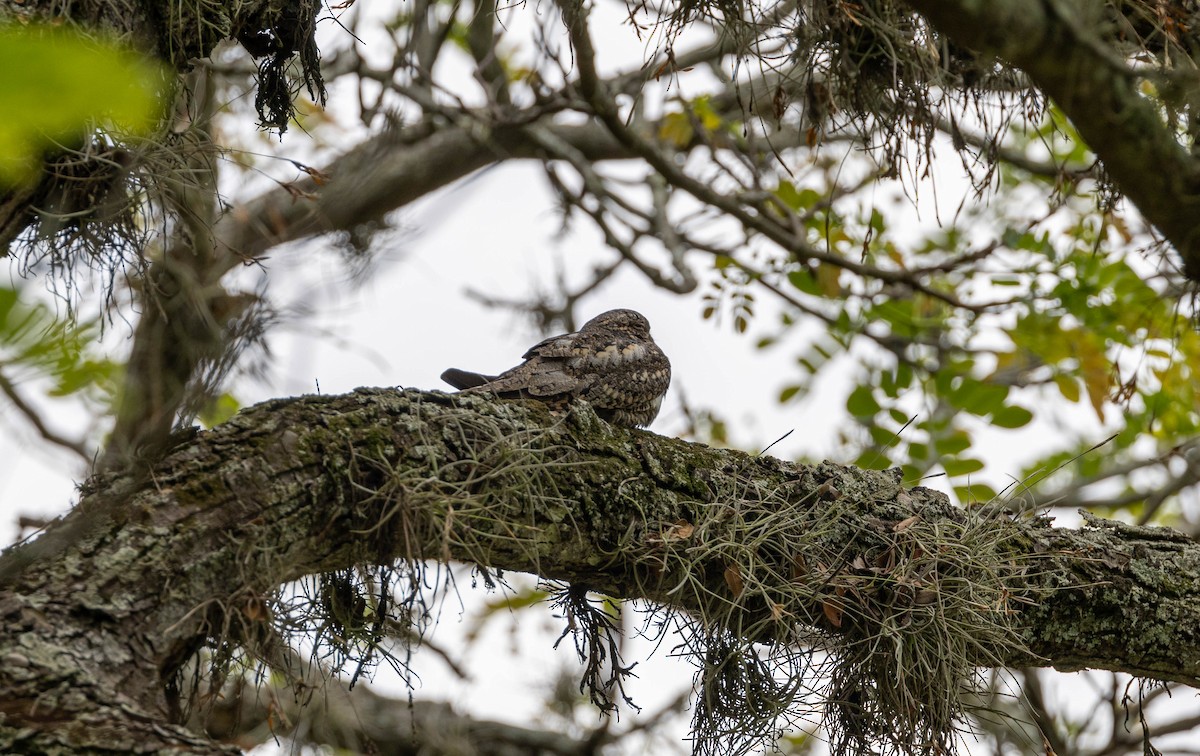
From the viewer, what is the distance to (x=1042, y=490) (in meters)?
7.00

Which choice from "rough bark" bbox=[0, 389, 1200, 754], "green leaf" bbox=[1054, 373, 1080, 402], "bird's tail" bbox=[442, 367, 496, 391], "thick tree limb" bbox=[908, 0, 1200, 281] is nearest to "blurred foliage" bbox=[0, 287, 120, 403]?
"rough bark" bbox=[0, 389, 1200, 754]

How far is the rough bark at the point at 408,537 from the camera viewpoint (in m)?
1.77

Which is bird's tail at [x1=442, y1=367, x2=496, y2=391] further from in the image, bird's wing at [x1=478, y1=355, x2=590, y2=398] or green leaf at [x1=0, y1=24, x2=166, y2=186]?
green leaf at [x1=0, y1=24, x2=166, y2=186]

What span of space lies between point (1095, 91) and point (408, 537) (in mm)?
1532

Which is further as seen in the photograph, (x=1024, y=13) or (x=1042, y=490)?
(x=1042, y=490)

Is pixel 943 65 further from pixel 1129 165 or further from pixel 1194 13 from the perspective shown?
pixel 1129 165

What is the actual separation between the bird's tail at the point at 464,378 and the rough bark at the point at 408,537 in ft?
1.89

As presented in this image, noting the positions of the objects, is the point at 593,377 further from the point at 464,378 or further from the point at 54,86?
the point at 54,86

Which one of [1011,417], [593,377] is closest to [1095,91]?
[593,377]

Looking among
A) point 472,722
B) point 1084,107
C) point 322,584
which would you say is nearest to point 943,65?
point 1084,107

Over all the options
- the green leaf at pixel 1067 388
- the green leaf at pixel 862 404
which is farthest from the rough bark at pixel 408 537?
the green leaf at pixel 1067 388

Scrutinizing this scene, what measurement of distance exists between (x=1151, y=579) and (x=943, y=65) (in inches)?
70.6

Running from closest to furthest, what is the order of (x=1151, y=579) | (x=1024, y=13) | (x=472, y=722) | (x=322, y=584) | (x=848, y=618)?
(x=1024, y=13) < (x=322, y=584) < (x=848, y=618) < (x=1151, y=579) < (x=472, y=722)

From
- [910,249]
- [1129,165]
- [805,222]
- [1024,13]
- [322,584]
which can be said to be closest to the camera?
[1024,13]
